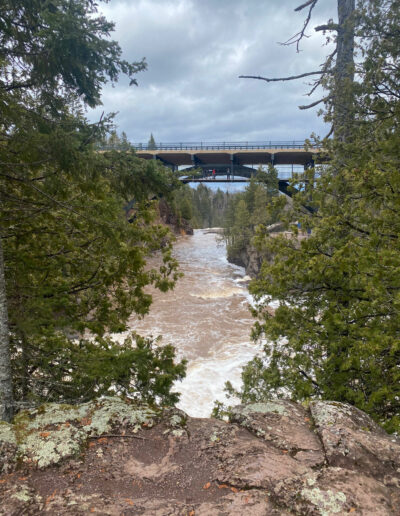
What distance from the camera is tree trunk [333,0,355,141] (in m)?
6.14

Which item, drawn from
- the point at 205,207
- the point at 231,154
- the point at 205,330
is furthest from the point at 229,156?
the point at 205,207

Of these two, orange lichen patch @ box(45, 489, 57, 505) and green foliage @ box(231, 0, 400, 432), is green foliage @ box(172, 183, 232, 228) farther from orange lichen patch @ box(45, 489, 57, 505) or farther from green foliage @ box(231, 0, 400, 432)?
orange lichen patch @ box(45, 489, 57, 505)

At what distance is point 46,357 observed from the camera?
4387 mm

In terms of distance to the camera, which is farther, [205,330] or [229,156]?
[229,156]

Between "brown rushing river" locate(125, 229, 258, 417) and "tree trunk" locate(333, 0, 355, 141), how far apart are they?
637 centimetres

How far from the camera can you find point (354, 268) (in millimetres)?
5109

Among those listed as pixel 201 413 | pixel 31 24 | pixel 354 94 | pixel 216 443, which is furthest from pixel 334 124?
pixel 201 413

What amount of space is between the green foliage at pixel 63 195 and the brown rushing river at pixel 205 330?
15.0ft

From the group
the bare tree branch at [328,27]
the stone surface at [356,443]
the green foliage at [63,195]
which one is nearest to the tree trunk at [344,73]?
the bare tree branch at [328,27]

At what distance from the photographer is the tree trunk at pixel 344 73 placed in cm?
614

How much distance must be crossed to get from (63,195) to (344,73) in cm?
640

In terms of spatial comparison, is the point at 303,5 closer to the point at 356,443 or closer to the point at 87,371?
the point at 356,443

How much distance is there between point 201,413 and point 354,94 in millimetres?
10387

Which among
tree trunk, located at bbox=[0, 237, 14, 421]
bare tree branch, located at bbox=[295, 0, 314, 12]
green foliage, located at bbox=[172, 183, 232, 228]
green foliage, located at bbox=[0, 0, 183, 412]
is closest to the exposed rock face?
tree trunk, located at bbox=[0, 237, 14, 421]
